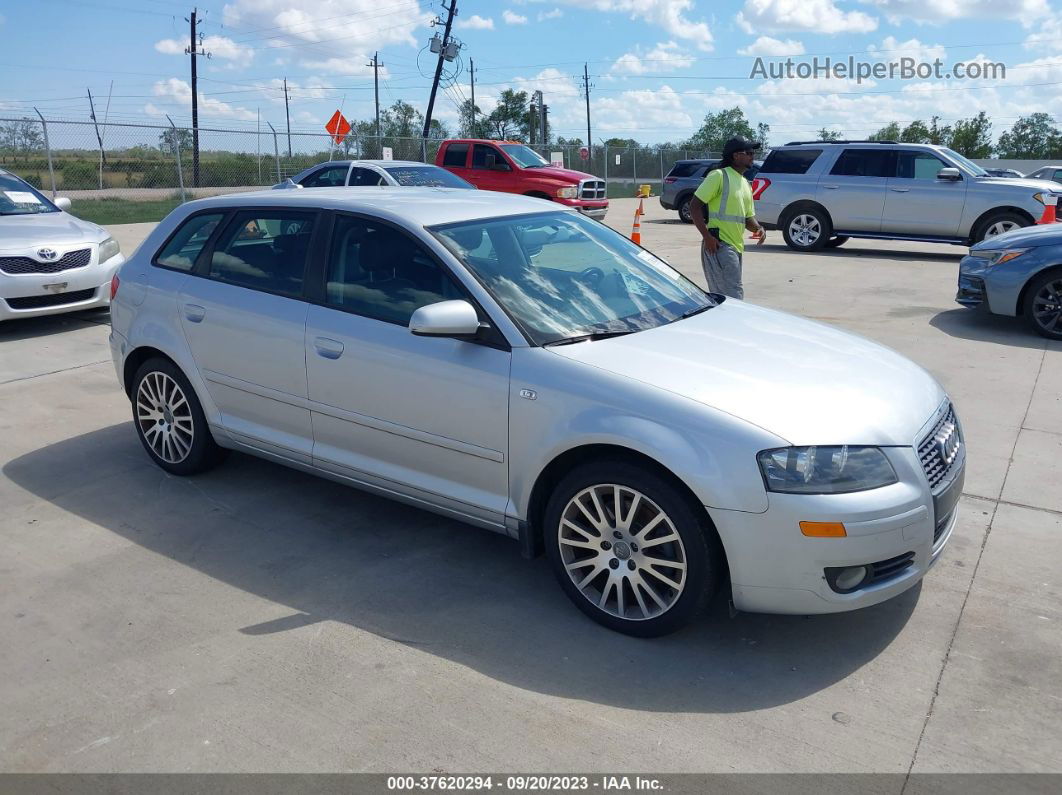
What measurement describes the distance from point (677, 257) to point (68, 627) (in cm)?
1297

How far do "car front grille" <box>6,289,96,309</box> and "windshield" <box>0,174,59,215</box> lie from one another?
1411 millimetres

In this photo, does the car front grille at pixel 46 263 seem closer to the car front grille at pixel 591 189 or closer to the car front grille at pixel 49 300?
the car front grille at pixel 49 300

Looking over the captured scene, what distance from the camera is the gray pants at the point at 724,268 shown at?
760 centimetres

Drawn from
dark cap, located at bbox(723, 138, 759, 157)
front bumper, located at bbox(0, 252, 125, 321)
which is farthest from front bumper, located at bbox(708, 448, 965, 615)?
front bumper, located at bbox(0, 252, 125, 321)

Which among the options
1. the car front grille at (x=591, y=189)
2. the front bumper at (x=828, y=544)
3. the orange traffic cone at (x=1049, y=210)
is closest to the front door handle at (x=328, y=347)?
the front bumper at (x=828, y=544)

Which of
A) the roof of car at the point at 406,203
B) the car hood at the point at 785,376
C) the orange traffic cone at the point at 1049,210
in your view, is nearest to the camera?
the car hood at the point at 785,376

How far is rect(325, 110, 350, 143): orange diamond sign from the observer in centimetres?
2527

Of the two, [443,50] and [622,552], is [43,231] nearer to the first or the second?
[622,552]

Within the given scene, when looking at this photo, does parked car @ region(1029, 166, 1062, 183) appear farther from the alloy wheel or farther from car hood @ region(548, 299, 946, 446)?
the alloy wheel

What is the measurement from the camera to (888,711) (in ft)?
10.7

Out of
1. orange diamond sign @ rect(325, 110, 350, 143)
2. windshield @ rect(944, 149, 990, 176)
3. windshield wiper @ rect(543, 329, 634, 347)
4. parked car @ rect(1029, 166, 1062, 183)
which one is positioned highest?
orange diamond sign @ rect(325, 110, 350, 143)

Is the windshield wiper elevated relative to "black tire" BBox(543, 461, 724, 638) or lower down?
elevated

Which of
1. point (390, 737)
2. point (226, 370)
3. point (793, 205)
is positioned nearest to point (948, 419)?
point (390, 737)

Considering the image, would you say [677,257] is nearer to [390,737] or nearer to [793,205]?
[793,205]
